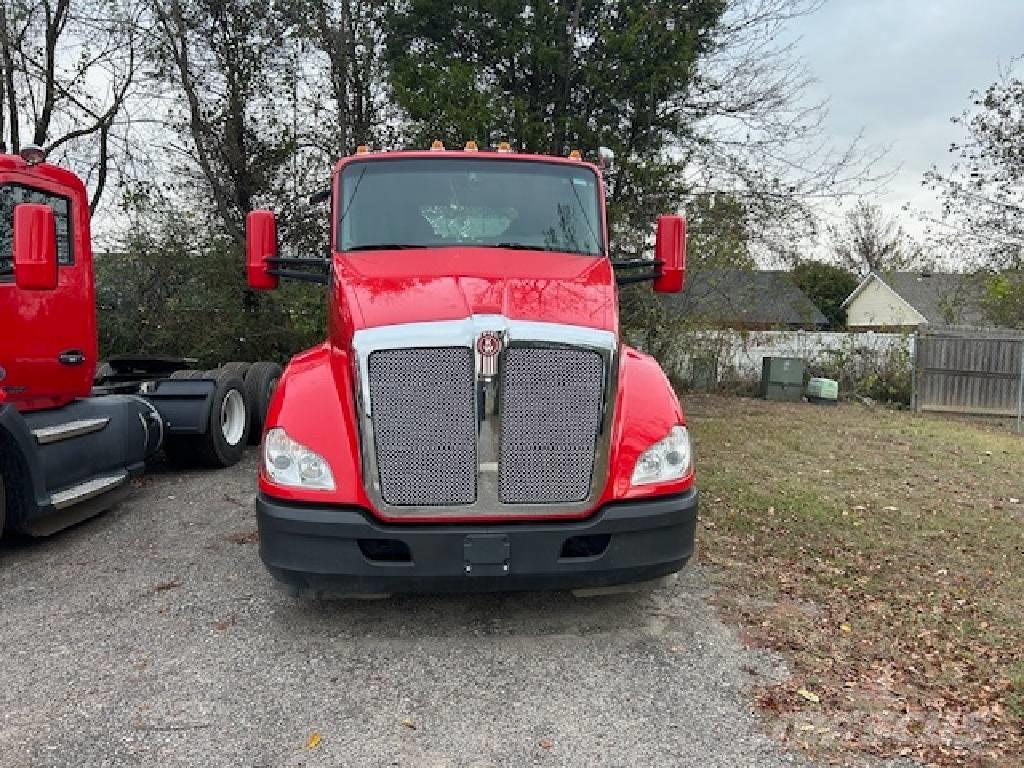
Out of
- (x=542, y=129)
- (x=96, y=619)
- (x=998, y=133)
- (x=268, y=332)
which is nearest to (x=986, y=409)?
(x=998, y=133)

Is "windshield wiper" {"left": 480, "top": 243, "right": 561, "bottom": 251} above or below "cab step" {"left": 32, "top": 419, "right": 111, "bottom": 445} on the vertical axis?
above

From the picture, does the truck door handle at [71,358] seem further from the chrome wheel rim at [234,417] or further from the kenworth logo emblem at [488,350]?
the kenworth logo emblem at [488,350]

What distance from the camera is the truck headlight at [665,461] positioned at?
362 cm

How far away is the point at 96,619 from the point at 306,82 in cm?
1098

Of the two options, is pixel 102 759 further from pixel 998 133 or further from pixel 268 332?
pixel 998 133

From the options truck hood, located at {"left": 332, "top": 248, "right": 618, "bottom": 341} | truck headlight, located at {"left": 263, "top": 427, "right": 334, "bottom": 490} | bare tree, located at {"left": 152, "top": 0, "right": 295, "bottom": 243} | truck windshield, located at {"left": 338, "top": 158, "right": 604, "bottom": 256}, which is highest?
bare tree, located at {"left": 152, "top": 0, "right": 295, "bottom": 243}

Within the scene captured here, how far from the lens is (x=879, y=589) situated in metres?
4.55

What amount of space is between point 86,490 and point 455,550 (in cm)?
340

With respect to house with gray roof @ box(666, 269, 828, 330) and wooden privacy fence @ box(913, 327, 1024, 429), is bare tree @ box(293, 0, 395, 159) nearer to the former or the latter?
house with gray roof @ box(666, 269, 828, 330)

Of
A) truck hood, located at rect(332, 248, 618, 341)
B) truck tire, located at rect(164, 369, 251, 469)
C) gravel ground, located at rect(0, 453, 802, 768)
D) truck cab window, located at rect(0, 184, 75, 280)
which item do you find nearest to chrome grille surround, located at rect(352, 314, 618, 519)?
truck hood, located at rect(332, 248, 618, 341)

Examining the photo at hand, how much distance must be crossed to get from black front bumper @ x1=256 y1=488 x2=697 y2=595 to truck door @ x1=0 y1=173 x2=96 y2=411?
2.58 meters

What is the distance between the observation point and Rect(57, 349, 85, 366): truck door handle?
544 centimetres

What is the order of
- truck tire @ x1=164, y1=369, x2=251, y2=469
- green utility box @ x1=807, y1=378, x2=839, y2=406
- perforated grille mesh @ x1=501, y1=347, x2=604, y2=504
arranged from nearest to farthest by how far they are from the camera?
perforated grille mesh @ x1=501, y1=347, x2=604, y2=504 → truck tire @ x1=164, y1=369, x2=251, y2=469 → green utility box @ x1=807, y1=378, x2=839, y2=406

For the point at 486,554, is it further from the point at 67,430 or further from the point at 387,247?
the point at 67,430
